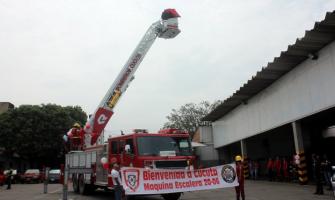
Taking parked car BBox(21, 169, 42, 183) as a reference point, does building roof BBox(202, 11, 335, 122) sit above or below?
above

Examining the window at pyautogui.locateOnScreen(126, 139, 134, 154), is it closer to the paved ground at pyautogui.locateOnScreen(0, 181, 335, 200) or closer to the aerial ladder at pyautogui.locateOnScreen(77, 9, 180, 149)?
the paved ground at pyautogui.locateOnScreen(0, 181, 335, 200)

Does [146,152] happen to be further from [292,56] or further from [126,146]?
[292,56]

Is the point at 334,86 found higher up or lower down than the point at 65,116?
lower down


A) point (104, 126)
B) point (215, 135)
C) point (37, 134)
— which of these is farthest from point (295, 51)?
point (37, 134)

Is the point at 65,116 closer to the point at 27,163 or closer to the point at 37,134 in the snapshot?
the point at 37,134

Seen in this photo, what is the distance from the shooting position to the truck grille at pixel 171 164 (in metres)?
13.1

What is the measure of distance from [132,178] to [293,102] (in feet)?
37.6

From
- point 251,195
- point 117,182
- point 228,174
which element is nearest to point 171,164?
point 228,174

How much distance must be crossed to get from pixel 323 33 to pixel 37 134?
127ft

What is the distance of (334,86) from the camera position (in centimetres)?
1622

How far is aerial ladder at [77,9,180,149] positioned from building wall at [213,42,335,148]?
684 centimetres

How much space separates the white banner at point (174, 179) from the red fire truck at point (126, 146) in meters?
0.34

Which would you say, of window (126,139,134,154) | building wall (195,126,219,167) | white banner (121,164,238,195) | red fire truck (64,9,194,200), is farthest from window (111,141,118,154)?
building wall (195,126,219,167)

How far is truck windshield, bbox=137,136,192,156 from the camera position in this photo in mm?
13242
